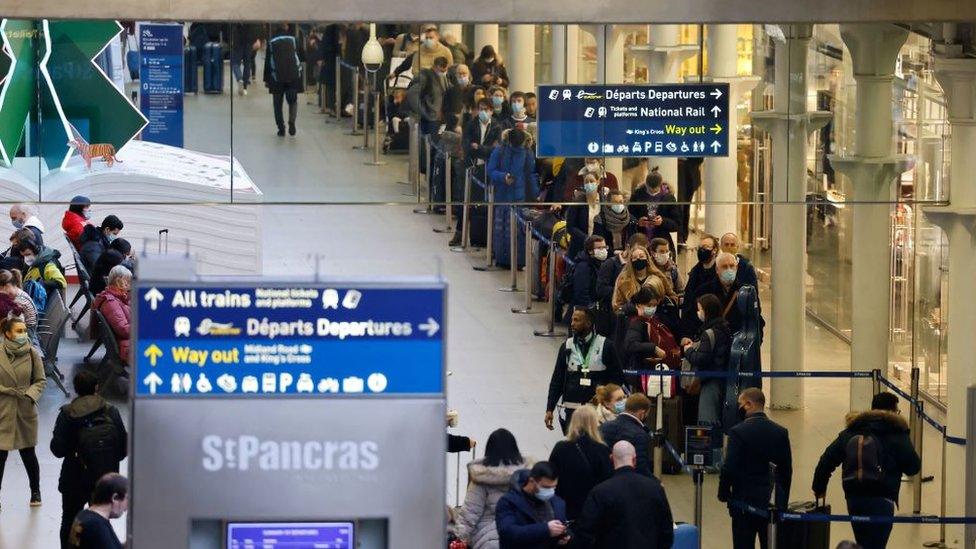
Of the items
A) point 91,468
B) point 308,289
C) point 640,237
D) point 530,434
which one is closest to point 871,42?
point 640,237

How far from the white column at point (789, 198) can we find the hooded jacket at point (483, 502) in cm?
585

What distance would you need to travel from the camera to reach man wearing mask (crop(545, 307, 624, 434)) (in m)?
15.3

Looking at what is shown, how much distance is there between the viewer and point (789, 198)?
55.9 ft

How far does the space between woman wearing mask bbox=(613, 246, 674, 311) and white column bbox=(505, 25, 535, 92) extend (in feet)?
6.90

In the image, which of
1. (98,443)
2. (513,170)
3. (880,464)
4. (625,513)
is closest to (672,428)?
(513,170)

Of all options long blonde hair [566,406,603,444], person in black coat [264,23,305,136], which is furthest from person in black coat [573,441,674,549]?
person in black coat [264,23,305,136]

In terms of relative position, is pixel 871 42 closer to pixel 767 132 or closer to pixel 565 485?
pixel 767 132

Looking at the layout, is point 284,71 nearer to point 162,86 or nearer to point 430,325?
point 162,86

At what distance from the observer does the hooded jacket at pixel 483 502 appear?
11531 mm

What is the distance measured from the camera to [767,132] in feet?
55.3

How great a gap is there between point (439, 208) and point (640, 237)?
22.1ft

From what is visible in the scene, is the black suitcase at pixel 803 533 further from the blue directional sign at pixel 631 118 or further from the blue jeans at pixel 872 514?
the blue directional sign at pixel 631 118

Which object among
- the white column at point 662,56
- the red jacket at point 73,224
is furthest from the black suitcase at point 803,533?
the red jacket at point 73,224

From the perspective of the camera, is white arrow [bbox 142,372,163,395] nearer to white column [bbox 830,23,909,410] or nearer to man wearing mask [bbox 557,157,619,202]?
man wearing mask [bbox 557,157,619,202]
